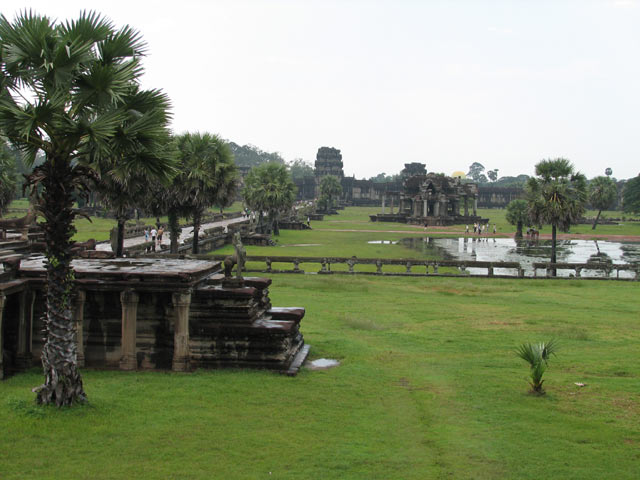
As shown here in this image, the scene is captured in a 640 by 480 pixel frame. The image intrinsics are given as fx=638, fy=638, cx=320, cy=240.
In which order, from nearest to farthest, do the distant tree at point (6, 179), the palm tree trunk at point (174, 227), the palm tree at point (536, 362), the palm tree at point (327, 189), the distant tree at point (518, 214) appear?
the palm tree at point (536, 362)
the palm tree trunk at point (174, 227)
the distant tree at point (6, 179)
the distant tree at point (518, 214)
the palm tree at point (327, 189)

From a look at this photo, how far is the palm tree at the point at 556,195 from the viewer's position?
110 feet

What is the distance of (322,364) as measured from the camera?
1219 cm

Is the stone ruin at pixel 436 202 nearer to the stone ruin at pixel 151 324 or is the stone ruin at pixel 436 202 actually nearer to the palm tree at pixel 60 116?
the stone ruin at pixel 151 324

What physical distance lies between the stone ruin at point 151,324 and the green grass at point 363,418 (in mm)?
390

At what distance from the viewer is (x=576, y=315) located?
18.4 m

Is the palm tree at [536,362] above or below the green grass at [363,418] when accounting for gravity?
above

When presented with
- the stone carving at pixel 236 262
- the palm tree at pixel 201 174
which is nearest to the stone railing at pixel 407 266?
the palm tree at pixel 201 174

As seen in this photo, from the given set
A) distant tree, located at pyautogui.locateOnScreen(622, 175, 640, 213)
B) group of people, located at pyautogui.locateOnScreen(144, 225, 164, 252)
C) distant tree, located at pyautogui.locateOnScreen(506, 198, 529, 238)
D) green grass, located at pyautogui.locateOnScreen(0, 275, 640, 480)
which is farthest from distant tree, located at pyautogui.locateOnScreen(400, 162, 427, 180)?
green grass, located at pyautogui.locateOnScreen(0, 275, 640, 480)

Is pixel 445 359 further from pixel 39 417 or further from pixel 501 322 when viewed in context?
pixel 39 417

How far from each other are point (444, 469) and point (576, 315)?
12.6 m

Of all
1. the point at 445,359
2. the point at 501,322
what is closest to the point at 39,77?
the point at 445,359

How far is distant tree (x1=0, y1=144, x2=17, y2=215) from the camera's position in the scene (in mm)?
37094

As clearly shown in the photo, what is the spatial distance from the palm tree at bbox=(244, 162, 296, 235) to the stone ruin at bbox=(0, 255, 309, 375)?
3914cm

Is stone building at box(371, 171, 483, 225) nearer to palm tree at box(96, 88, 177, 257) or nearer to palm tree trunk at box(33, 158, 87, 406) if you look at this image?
palm tree at box(96, 88, 177, 257)
